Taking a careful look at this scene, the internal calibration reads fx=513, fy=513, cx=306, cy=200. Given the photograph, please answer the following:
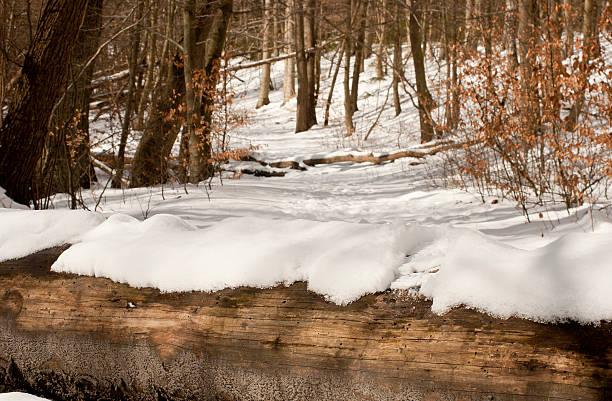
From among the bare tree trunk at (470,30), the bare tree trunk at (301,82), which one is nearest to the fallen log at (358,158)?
the bare tree trunk at (470,30)

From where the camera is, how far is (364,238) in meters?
2.11

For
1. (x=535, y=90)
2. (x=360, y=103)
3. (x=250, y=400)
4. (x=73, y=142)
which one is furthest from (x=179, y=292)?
(x=360, y=103)

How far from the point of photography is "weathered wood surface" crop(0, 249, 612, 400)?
5.05ft

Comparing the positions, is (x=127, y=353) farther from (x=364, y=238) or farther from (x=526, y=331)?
(x=526, y=331)

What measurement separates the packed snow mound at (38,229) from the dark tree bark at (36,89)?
7.11 ft

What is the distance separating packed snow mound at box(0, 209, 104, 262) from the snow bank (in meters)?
1.69

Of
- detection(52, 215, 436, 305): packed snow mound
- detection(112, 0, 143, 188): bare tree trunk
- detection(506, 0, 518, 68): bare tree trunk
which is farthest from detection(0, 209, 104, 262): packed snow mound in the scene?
detection(112, 0, 143, 188): bare tree trunk

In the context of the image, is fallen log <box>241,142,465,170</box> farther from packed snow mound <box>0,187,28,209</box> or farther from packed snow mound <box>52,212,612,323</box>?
packed snow mound <box>52,212,612,323</box>

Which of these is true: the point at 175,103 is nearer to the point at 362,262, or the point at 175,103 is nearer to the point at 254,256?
the point at 254,256

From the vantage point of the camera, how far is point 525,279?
1603 millimetres

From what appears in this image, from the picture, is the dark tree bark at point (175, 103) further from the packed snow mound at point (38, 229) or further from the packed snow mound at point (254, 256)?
the packed snow mound at point (254, 256)

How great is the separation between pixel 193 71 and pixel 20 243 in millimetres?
5631

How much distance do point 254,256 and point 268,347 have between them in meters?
0.36

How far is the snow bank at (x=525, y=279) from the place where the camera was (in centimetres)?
150
